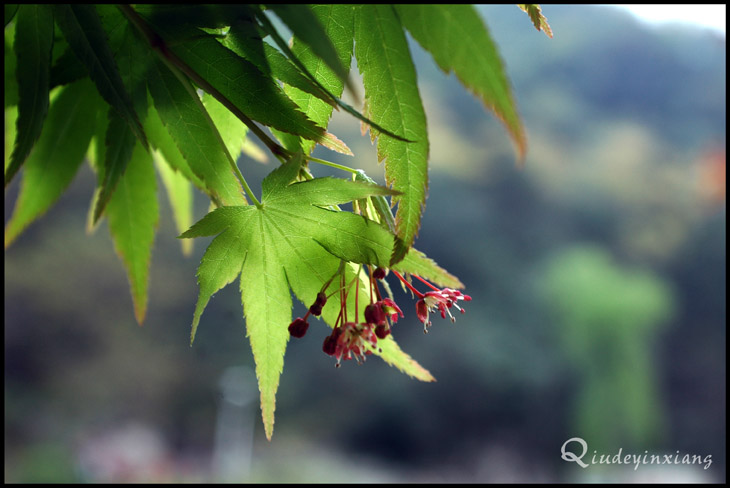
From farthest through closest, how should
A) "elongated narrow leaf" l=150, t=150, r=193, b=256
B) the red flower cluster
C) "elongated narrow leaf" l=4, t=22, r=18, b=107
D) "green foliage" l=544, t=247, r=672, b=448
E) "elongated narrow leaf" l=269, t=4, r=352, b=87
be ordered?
"green foliage" l=544, t=247, r=672, b=448 → "elongated narrow leaf" l=150, t=150, r=193, b=256 → "elongated narrow leaf" l=4, t=22, r=18, b=107 → the red flower cluster → "elongated narrow leaf" l=269, t=4, r=352, b=87

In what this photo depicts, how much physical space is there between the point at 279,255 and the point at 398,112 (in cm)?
11

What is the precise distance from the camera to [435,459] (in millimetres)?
7746

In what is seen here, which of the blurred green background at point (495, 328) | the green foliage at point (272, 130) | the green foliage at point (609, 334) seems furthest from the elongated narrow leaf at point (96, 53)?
the green foliage at point (609, 334)

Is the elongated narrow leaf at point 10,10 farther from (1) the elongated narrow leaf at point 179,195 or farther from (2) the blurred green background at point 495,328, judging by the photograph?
(2) the blurred green background at point 495,328

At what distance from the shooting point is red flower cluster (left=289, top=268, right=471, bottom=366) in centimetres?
28

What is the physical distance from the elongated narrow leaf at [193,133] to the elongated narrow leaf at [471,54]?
0.45ft

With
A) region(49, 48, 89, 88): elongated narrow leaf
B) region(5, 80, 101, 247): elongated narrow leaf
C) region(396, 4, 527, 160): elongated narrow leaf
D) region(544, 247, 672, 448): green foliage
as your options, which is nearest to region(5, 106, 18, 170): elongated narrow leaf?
region(5, 80, 101, 247): elongated narrow leaf

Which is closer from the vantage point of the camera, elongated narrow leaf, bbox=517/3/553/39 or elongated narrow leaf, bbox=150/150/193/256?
elongated narrow leaf, bbox=517/3/553/39

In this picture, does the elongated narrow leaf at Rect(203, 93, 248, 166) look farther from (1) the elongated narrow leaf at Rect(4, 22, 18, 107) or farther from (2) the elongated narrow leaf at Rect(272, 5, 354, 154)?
(1) the elongated narrow leaf at Rect(4, 22, 18, 107)

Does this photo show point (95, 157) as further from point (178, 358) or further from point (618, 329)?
point (618, 329)

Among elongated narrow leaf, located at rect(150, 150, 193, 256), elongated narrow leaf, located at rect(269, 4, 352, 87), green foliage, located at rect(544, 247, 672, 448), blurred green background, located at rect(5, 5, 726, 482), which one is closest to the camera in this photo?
elongated narrow leaf, located at rect(269, 4, 352, 87)

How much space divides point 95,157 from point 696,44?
1149 centimetres

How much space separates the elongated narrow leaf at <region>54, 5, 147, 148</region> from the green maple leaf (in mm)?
72

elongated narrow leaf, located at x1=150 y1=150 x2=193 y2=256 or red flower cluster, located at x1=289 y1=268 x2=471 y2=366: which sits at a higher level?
elongated narrow leaf, located at x1=150 y1=150 x2=193 y2=256
